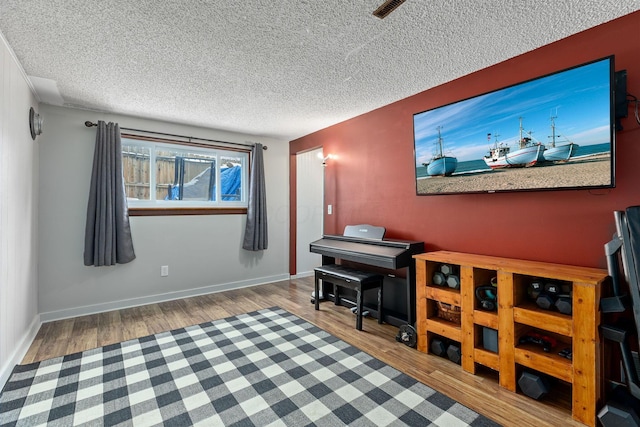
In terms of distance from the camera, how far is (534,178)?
2014mm

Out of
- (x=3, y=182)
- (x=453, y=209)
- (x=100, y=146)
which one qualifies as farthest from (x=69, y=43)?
(x=453, y=209)

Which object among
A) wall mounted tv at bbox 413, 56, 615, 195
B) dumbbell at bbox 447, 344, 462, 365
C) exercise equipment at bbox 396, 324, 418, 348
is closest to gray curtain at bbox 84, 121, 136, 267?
exercise equipment at bbox 396, 324, 418, 348

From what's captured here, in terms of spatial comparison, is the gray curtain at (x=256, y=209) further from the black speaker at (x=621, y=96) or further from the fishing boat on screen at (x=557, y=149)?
the black speaker at (x=621, y=96)

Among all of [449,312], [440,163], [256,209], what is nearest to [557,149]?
[440,163]

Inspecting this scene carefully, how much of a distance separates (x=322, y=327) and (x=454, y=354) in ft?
3.83

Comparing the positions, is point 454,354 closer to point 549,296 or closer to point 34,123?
point 549,296

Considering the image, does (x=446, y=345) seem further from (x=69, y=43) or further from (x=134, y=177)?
(x=134, y=177)

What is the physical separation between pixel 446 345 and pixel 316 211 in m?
3.14

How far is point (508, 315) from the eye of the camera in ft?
6.24

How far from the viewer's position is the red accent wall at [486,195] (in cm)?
180

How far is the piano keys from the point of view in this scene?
105 inches

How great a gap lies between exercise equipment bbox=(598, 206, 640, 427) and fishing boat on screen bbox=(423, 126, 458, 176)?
1.06 metres

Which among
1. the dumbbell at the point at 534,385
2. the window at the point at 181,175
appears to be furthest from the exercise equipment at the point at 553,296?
the window at the point at 181,175

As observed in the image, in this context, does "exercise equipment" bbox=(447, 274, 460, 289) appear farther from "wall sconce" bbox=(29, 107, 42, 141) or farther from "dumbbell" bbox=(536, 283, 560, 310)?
"wall sconce" bbox=(29, 107, 42, 141)
